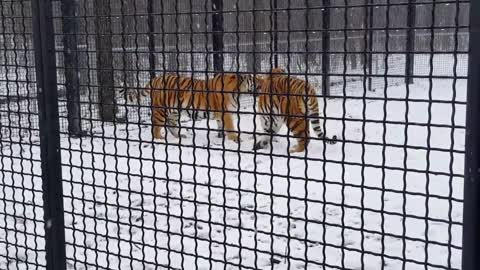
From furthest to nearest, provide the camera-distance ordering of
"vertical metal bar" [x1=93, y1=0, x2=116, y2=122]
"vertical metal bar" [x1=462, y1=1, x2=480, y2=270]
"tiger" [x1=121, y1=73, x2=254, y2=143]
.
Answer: "vertical metal bar" [x1=93, y1=0, x2=116, y2=122]
"tiger" [x1=121, y1=73, x2=254, y2=143]
"vertical metal bar" [x1=462, y1=1, x2=480, y2=270]

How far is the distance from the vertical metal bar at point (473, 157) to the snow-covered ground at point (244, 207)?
31 centimetres

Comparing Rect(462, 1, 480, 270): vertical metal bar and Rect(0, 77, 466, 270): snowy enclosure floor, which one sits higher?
Rect(462, 1, 480, 270): vertical metal bar

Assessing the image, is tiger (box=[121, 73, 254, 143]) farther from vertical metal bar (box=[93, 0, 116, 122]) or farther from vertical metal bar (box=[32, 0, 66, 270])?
vertical metal bar (box=[32, 0, 66, 270])

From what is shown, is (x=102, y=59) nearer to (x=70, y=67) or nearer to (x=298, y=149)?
(x=70, y=67)

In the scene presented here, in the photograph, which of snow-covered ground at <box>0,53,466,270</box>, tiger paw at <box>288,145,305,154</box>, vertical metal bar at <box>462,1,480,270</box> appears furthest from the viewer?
tiger paw at <box>288,145,305,154</box>

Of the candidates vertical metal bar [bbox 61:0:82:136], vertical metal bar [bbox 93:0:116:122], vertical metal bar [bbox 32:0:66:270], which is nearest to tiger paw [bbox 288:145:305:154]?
vertical metal bar [bbox 93:0:116:122]

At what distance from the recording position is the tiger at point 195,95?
277cm

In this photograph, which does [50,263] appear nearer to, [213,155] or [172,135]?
[213,155]

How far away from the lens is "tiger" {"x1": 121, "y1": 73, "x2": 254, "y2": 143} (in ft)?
9.09

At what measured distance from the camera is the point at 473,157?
194 centimetres

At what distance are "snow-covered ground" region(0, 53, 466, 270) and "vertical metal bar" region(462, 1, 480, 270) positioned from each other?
0.31m

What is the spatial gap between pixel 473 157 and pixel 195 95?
6.20 metres

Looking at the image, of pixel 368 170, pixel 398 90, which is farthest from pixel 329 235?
pixel 398 90

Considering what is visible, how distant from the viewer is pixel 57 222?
310 centimetres
